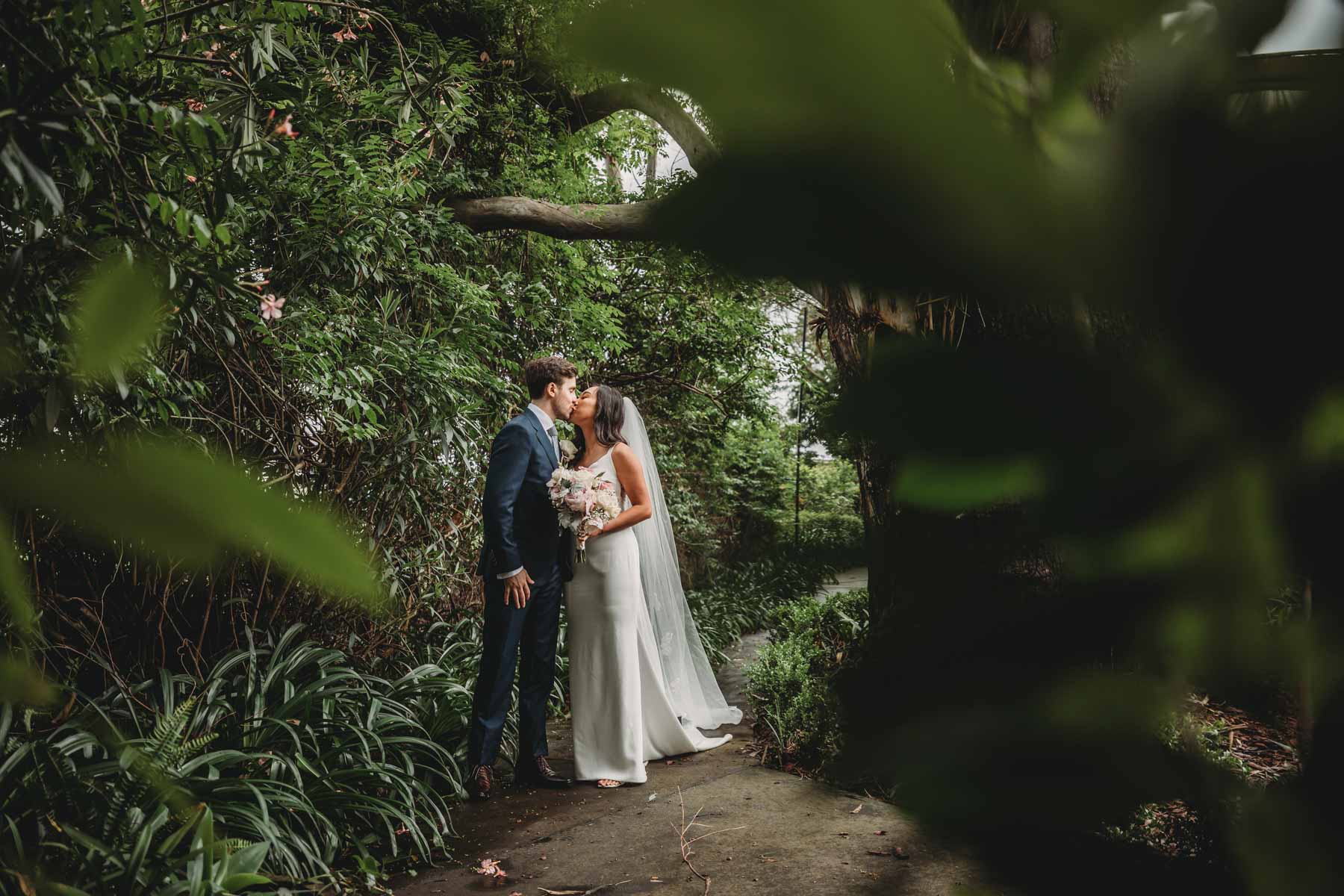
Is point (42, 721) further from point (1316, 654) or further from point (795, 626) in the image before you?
point (795, 626)

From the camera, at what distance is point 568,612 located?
3.92 metres

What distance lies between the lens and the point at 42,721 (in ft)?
8.57

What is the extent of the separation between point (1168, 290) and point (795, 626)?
5384 mm

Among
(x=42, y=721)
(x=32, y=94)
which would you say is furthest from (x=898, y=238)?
(x=42, y=721)

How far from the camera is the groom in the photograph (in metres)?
3.36

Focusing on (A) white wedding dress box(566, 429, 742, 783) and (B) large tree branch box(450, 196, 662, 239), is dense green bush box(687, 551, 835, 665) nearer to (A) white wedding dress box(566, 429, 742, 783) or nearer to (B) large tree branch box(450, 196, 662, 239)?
(A) white wedding dress box(566, 429, 742, 783)

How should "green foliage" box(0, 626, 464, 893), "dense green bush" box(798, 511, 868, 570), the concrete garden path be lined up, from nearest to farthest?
"dense green bush" box(798, 511, 868, 570)
"green foliage" box(0, 626, 464, 893)
the concrete garden path

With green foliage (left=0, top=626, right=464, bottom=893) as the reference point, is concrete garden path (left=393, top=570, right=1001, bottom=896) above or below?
below

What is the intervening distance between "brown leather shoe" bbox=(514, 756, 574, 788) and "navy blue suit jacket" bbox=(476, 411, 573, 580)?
2.69ft

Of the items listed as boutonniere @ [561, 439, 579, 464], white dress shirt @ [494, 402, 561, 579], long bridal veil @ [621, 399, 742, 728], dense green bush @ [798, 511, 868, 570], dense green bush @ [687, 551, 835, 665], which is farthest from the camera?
dense green bush @ [687, 551, 835, 665]

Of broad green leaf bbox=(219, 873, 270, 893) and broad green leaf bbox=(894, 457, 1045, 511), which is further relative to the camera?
broad green leaf bbox=(219, 873, 270, 893)

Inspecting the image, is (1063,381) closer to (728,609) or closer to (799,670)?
(799,670)

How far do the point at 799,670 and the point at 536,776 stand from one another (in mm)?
1451

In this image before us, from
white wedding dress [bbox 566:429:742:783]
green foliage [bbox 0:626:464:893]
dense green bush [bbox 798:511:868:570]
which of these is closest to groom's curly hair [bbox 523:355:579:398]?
white wedding dress [bbox 566:429:742:783]
